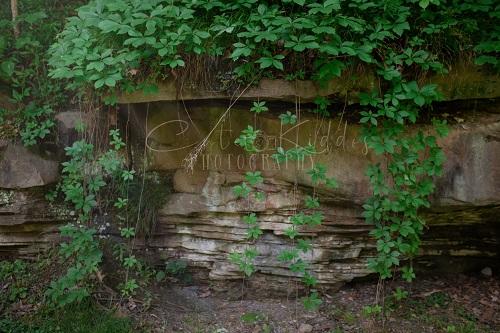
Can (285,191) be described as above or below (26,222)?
above

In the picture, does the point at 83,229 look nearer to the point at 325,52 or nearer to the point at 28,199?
the point at 28,199

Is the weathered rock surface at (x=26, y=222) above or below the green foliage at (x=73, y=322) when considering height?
above

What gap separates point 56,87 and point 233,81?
6.04ft

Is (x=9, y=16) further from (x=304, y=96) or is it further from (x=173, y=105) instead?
(x=304, y=96)

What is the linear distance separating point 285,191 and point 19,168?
8.04 feet

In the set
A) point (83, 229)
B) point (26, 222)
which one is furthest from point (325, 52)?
point (26, 222)

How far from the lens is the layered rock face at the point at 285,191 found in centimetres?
362

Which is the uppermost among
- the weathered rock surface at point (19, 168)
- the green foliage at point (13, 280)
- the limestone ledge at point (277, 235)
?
the weathered rock surface at point (19, 168)

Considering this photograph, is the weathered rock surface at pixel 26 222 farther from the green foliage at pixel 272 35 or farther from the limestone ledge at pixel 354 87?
the limestone ledge at pixel 354 87

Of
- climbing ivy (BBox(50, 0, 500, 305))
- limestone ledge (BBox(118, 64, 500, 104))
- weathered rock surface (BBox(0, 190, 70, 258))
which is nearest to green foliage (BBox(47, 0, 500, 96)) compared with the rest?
climbing ivy (BBox(50, 0, 500, 305))

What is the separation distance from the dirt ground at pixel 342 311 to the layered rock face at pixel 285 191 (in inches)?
9.3

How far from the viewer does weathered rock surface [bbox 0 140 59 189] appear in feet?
13.2

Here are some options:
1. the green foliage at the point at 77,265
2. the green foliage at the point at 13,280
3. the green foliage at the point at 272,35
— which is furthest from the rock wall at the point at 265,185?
the green foliage at the point at 77,265

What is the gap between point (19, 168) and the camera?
404cm
